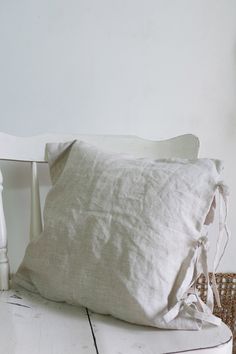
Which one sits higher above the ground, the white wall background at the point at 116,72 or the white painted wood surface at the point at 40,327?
the white wall background at the point at 116,72

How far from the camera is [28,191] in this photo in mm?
978

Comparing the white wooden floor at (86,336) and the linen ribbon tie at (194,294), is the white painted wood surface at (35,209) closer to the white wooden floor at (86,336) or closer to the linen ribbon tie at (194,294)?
the white wooden floor at (86,336)

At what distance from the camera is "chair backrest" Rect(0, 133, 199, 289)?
0.84 metres

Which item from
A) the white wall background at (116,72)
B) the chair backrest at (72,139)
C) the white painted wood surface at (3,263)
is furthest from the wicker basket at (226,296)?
the white painted wood surface at (3,263)

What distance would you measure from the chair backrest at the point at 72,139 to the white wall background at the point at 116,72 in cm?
13

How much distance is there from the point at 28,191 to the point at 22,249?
0.50 feet

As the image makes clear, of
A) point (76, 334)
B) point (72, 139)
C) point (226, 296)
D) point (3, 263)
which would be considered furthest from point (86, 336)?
point (226, 296)

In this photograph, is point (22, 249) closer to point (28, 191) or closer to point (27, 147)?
point (28, 191)

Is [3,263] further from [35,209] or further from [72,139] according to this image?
[72,139]

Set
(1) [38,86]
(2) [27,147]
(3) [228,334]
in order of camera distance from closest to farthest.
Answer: (3) [228,334]
(2) [27,147]
(1) [38,86]

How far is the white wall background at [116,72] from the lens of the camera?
95 cm

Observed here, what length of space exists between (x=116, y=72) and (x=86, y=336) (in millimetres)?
656

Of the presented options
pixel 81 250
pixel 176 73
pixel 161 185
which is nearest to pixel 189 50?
pixel 176 73

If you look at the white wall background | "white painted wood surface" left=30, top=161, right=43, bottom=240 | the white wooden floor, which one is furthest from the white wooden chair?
the white wall background
